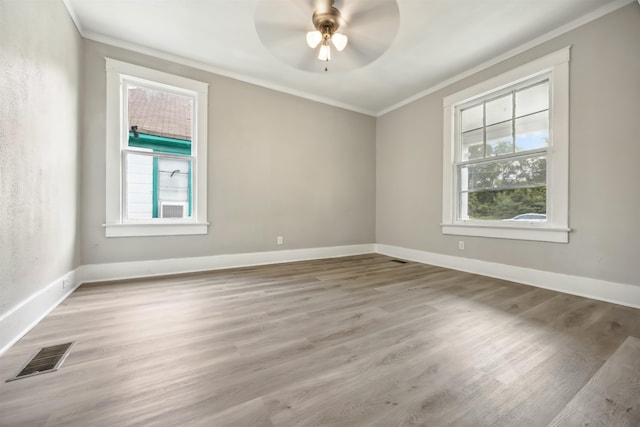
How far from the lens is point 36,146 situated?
1.82 meters

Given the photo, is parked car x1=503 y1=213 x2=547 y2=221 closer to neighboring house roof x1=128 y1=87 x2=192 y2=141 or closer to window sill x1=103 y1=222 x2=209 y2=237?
window sill x1=103 y1=222 x2=209 y2=237

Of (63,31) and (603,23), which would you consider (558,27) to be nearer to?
(603,23)

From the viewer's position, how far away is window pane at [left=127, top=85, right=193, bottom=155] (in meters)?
3.08

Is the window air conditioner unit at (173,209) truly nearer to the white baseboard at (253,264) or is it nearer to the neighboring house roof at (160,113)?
the white baseboard at (253,264)

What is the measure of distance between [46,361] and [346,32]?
3.06 metres

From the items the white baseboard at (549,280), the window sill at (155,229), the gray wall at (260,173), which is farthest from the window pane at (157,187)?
the white baseboard at (549,280)

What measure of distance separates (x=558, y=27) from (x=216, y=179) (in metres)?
4.26

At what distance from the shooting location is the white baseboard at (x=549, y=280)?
2221 millimetres

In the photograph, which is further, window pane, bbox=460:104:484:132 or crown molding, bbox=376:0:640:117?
window pane, bbox=460:104:484:132

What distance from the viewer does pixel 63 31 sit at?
7.43 ft

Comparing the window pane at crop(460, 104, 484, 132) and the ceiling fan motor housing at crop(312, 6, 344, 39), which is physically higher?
the ceiling fan motor housing at crop(312, 6, 344, 39)

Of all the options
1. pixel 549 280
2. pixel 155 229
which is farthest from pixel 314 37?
→ pixel 549 280

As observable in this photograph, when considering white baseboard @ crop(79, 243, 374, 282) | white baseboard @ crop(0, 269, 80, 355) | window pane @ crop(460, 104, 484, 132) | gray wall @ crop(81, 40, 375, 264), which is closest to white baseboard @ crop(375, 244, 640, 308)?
gray wall @ crop(81, 40, 375, 264)

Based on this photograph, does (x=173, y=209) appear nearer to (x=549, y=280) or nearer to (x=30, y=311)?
(x=30, y=311)
